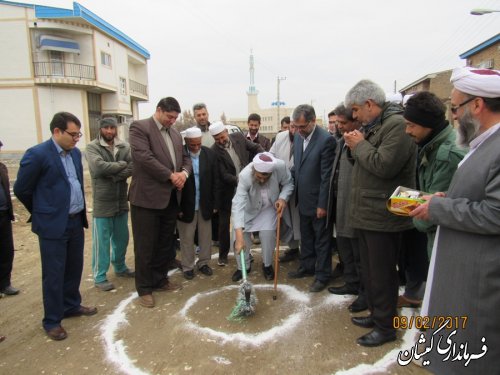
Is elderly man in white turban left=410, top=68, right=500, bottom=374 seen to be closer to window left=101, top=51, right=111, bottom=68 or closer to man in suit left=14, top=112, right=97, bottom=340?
man in suit left=14, top=112, right=97, bottom=340

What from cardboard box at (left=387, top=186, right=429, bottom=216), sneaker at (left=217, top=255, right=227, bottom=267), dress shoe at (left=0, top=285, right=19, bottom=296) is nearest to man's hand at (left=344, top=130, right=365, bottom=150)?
cardboard box at (left=387, top=186, right=429, bottom=216)

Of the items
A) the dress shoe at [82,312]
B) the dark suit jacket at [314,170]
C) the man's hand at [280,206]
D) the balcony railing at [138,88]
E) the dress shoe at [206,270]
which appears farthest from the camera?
the balcony railing at [138,88]

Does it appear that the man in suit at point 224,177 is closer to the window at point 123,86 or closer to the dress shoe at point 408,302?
the dress shoe at point 408,302

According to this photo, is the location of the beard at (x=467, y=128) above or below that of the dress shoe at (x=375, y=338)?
above

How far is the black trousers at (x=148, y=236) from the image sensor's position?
153 inches

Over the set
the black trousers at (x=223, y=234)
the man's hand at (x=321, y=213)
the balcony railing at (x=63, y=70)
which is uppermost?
the balcony railing at (x=63, y=70)

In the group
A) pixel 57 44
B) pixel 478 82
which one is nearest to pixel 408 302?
pixel 478 82

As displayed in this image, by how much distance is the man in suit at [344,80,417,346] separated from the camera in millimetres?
2717

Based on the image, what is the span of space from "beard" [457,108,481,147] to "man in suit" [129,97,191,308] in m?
2.75

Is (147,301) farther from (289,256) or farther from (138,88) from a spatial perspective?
(138,88)

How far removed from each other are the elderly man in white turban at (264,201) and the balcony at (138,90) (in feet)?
93.3

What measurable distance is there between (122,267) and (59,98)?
74.4 ft

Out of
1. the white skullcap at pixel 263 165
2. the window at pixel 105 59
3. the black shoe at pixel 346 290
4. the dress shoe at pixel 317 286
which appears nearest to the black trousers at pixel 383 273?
the black shoe at pixel 346 290

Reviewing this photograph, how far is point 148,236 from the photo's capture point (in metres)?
3.93
